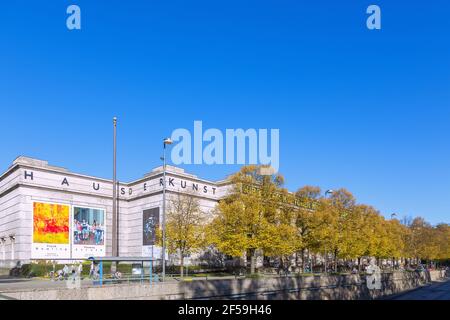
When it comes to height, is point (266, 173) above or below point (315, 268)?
above

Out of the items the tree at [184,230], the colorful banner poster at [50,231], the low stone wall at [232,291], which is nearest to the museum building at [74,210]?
the colorful banner poster at [50,231]

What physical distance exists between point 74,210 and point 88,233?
161 inches

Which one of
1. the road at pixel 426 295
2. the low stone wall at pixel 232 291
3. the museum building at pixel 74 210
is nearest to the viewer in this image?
the low stone wall at pixel 232 291

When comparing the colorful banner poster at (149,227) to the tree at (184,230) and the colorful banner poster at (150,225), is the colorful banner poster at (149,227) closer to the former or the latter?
the colorful banner poster at (150,225)

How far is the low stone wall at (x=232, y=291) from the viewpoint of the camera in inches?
1034

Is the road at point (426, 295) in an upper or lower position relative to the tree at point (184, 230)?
lower

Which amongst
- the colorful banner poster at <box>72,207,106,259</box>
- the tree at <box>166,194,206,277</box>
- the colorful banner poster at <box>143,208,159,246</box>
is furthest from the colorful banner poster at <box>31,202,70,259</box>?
the tree at <box>166,194,206,277</box>

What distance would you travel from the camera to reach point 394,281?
185 ft

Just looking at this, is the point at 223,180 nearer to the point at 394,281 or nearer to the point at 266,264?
the point at 266,264

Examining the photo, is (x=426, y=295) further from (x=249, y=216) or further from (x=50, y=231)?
(x=50, y=231)
